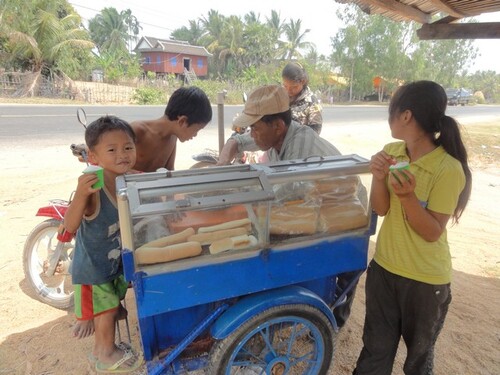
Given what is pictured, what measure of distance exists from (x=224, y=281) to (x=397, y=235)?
2.74 feet

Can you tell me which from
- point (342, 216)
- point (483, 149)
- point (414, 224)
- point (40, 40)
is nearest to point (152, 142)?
point (342, 216)

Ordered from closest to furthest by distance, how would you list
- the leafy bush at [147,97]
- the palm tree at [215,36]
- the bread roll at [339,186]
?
the bread roll at [339,186]
the leafy bush at [147,97]
the palm tree at [215,36]

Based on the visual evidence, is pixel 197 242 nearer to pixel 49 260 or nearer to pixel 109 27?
pixel 49 260

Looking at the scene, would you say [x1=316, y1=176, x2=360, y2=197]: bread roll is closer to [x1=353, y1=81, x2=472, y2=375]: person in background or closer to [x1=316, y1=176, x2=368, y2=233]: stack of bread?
[x1=316, y1=176, x2=368, y2=233]: stack of bread

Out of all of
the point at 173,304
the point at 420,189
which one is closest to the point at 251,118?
the point at 420,189

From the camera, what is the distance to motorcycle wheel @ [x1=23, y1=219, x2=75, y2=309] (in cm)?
270

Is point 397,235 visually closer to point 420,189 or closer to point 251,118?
point 420,189

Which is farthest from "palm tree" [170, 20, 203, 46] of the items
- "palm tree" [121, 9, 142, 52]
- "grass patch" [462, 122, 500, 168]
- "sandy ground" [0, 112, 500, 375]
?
"sandy ground" [0, 112, 500, 375]

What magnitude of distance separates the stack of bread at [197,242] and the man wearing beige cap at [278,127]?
74cm

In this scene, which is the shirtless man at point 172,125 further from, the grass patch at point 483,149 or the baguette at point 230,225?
the grass patch at point 483,149

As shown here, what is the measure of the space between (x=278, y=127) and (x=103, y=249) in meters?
1.16

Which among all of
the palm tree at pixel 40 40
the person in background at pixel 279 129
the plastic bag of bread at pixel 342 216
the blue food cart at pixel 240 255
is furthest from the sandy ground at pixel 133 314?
the palm tree at pixel 40 40

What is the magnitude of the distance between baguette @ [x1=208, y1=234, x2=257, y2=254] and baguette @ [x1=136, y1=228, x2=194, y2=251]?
0.35ft

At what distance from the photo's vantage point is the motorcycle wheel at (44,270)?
106 inches
